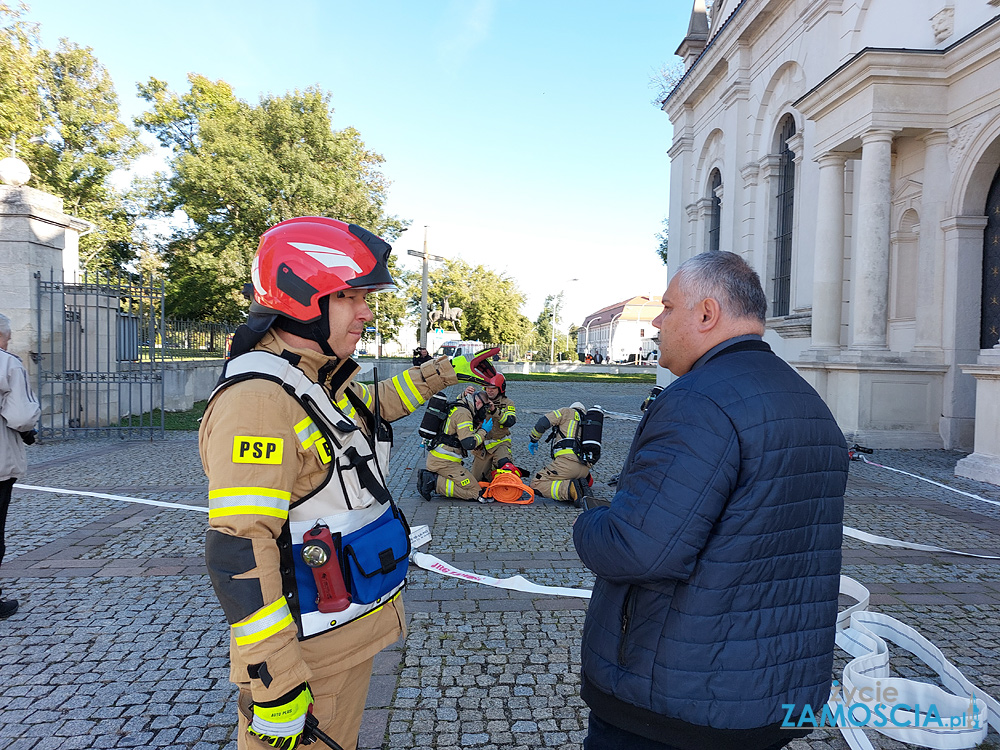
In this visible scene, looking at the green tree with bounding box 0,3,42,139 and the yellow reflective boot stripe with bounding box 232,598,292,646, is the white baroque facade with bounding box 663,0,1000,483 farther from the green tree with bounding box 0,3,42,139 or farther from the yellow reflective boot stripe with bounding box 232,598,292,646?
the green tree with bounding box 0,3,42,139

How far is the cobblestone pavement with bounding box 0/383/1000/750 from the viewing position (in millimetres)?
2988

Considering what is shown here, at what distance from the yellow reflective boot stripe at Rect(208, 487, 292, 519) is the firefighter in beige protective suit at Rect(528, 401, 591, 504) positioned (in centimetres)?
577

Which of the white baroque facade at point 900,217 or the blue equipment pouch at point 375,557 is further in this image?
the white baroque facade at point 900,217

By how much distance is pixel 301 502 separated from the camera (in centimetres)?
180

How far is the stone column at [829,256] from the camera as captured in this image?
43.3 ft

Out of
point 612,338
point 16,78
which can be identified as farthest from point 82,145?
point 612,338

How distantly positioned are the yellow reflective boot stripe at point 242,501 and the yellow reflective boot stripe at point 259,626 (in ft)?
0.81

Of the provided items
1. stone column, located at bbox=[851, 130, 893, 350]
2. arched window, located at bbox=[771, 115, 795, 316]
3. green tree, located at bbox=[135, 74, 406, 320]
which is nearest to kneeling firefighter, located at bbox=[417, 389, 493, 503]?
stone column, located at bbox=[851, 130, 893, 350]

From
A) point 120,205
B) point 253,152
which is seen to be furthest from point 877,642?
point 120,205

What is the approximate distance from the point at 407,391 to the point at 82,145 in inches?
1398

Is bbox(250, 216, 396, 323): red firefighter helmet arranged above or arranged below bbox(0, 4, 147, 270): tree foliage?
below

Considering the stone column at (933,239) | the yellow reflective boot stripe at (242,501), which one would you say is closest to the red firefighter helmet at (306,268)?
the yellow reflective boot stripe at (242,501)

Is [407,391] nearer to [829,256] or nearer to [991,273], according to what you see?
[991,273]

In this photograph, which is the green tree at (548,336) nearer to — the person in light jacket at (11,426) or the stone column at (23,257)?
the stone column at (23,257)
